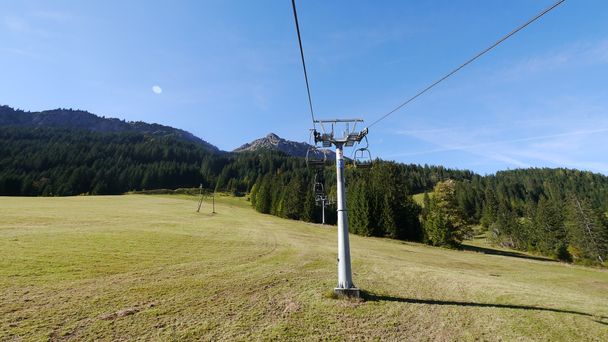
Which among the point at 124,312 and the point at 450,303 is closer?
the point at 124,312

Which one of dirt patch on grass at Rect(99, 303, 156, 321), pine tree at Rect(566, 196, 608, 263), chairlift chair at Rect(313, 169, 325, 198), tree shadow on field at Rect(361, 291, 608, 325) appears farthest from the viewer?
pine tree at Rect(566, 196, 608, 263)

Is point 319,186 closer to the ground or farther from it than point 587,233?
farther from it

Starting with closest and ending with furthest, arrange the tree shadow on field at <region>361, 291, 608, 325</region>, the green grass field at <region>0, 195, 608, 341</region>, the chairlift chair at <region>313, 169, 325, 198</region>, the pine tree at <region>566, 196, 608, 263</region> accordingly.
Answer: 1. the green grass field at <region>0, 195, 608, 341</region>
2. the tree shadow on field at <region>361, 291, 608, 325</region>
3. the chairlift chair at <region>313, 169, 325, 198</region>
4. the pine tree at <region>566, 196, 608, 263</region>

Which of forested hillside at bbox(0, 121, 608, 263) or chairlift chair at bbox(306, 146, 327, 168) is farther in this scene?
forested hillside at bbox(0, 121, 608, 263)

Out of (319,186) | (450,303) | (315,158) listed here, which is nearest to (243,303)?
(315,158)

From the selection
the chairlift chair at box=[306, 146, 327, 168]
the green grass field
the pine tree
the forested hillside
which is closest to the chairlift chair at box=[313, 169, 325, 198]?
the forested hillside

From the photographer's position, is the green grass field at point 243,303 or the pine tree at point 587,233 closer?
the green grass field at point 243,303

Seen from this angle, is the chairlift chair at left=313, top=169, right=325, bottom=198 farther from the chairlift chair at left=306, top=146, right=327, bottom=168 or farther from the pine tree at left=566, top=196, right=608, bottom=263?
the pine tree at left=566, top=196, right=608, bottom=263

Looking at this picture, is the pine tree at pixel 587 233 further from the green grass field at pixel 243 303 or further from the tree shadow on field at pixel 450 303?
the tree shadow on field at pixel 450 303

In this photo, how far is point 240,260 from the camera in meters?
23.5

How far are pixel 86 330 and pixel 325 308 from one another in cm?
897

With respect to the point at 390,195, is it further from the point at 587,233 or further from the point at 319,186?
the point at 587,233

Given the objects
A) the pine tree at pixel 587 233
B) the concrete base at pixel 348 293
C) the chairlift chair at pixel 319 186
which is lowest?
the pine tree at pixel 587 233

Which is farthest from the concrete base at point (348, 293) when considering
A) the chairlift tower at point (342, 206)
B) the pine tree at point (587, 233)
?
the pine tree at point (587, 233)
